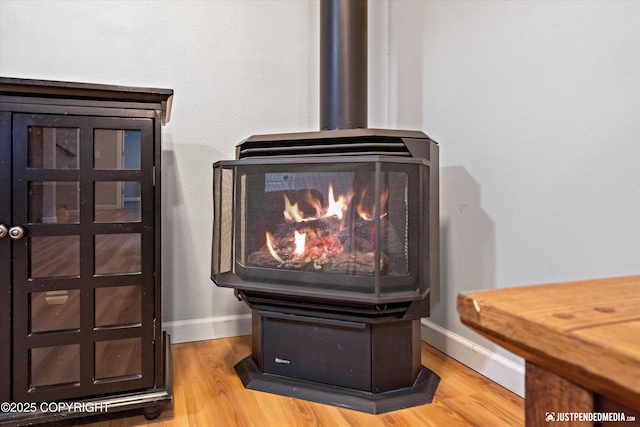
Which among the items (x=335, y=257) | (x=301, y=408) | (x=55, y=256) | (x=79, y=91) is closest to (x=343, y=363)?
(x=301, y=408)

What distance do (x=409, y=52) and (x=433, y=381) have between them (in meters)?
1.52

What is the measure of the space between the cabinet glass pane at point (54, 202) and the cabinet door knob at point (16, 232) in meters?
0.03

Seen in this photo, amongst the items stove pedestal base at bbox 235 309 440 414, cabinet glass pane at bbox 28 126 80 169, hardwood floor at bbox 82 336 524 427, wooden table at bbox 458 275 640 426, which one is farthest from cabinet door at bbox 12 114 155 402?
wooden table at bbox 458 275 640 426

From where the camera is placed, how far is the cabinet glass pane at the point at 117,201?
1228 millimetres

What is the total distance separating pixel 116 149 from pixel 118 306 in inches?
19.1

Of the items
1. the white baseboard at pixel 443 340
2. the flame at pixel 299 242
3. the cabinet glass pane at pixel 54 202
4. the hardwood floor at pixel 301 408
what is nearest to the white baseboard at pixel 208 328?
the white baseboard at pixel 443 340

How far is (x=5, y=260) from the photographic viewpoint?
1.16m

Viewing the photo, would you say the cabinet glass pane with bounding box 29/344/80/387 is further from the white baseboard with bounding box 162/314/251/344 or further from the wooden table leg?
the wooden table leg

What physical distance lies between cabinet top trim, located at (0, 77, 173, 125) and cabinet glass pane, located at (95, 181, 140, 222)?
0.84ft

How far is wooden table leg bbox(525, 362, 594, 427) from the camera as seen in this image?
1.37 feet

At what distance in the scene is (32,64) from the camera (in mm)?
1749

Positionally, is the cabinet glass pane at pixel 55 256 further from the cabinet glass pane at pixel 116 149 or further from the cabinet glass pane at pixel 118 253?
the cabinet glass pane at pixel 116 149

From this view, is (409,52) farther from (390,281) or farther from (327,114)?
(390,281)

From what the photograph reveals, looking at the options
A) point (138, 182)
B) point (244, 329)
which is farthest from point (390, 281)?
point (244, 329)
